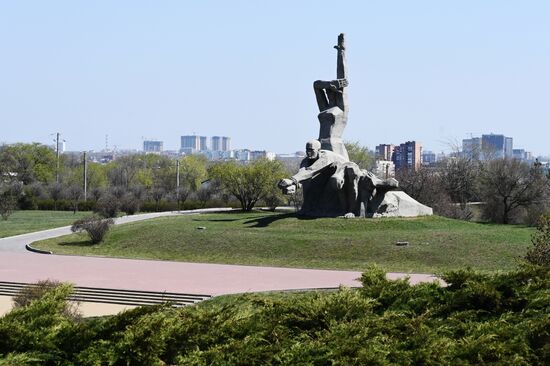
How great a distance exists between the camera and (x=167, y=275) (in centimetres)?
2442

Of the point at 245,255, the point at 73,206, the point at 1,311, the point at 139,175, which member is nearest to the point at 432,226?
the point at 245,255

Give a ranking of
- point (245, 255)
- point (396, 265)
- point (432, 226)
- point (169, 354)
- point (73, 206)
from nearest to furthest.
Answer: point (169, 354)
point (396, 265)
point (245, 255)
point (432, 226)
point (73, 206)

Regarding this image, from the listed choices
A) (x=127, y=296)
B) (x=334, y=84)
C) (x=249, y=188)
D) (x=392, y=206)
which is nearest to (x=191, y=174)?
(x=249, y=188)

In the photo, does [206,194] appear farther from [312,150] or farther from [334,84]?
[312,150]

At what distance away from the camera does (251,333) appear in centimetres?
956

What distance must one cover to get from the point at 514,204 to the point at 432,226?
13.3 m

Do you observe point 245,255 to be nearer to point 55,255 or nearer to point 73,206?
point 55,255

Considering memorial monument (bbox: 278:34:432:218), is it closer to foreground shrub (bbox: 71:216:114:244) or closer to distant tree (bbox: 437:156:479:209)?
foreground shrub (bbox: 71:216:114:244)

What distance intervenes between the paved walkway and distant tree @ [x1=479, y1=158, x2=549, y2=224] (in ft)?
66.4

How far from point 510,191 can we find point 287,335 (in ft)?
116

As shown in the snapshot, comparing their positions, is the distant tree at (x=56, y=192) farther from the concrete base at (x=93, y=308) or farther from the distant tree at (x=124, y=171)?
the concrete base at (x=93, y=308)

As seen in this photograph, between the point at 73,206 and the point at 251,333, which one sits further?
the point at 73,206

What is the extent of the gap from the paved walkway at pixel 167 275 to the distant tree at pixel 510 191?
66.4 feet

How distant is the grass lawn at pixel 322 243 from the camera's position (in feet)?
87.0
